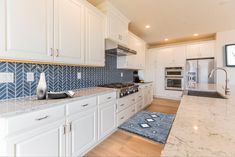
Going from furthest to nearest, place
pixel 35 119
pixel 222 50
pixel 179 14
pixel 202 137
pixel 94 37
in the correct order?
pixel 222 50
pixel 179 14
pixel 94 37
pixel 35 119
pixel 202 137

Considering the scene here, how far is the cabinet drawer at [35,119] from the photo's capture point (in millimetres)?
1018

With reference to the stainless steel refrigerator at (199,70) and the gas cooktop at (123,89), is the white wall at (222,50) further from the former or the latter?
the gas cooktop at (123,89)

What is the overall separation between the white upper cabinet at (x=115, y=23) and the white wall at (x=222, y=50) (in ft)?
11.1

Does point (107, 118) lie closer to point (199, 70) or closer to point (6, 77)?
point (6, 77)

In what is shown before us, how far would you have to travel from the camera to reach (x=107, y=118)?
221cm

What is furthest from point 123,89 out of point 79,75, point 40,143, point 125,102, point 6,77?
point 6,77

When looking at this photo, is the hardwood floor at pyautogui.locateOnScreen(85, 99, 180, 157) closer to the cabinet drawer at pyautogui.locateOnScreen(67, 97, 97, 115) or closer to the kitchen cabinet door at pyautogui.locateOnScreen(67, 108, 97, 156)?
the kitchen cabinet door at pyautogui.locateOnScreen(67, 108, 97, 156)

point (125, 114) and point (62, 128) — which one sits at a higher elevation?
point (62, 128)

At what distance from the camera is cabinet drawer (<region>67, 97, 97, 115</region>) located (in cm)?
150

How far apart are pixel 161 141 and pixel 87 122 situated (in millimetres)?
1307

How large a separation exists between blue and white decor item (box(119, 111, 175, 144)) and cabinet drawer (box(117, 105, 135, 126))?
10 cm

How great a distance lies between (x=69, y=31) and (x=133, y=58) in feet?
8.05

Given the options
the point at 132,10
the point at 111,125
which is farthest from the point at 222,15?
the point at 111,125

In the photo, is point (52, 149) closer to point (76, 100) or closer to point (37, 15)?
point (76, 100)
